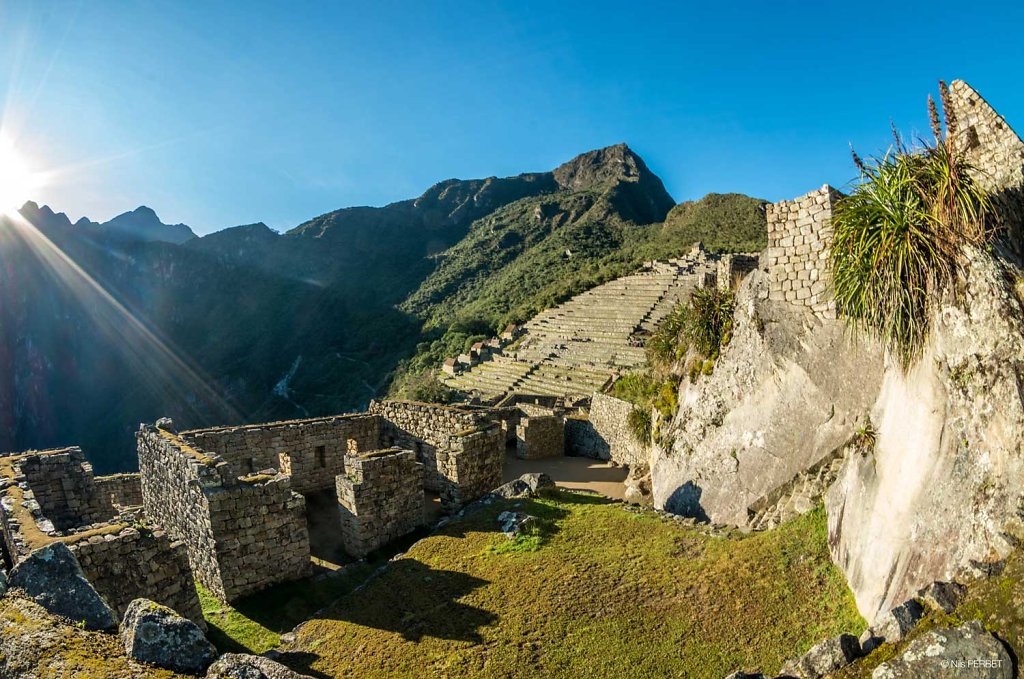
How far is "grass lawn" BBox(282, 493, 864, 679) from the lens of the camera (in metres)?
5.24

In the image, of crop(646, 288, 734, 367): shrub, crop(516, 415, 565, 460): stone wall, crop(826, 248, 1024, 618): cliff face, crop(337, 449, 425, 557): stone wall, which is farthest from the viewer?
crop(516, 415, 565, 460): stone wall

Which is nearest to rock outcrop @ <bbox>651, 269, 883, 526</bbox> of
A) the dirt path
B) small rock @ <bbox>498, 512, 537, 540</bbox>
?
small rock @ <bbox>498, 512, 537, 540</bbox>

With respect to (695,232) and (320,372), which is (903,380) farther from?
(320,372)

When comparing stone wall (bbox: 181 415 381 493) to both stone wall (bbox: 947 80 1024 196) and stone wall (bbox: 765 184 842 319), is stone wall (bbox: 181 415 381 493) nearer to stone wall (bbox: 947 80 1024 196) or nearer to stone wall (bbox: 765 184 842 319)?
stone wall (bbox: 765 184 842 319)

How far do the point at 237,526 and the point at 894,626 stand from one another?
7.61 meters

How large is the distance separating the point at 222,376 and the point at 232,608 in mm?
95718

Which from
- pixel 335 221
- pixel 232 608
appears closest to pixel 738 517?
pixel 232 608

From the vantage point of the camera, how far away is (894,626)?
3408 millimetres

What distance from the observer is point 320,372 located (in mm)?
74938

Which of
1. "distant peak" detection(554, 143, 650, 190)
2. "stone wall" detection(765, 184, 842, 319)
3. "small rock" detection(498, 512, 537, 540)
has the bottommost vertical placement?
"small rock" detection(498, 512, 537, 540)

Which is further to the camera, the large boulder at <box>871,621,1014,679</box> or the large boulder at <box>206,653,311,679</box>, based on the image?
the large boulder at <box>206,653,311,679</box>

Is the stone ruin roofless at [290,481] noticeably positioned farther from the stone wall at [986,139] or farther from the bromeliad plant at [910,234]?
the stone wall at [986,139]

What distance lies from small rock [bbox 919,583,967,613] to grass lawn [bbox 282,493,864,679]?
1.96 metres

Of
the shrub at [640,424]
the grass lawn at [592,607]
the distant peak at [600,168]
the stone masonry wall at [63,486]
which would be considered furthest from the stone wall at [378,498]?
the distant peak at [600,168]
